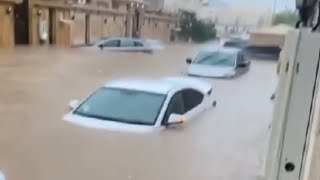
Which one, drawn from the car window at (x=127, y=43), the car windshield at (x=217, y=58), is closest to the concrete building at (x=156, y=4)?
the car window at (x=127, y=43)

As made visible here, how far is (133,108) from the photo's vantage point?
9008 mm

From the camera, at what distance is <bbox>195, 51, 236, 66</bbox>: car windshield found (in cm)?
2078

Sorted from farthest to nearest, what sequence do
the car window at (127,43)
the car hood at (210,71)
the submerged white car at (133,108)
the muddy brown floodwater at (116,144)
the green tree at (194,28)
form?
the green tree at (194,28) → the car window at (127,43) → the car hood at (210,71) → the submerged white car at (133,108) → the muddy brown floodwater at (116,144)

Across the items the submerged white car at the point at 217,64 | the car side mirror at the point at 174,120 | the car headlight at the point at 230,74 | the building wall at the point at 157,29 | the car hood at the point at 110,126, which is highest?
the car side mirror at the point at 174,120

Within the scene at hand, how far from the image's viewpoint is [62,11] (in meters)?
30.0

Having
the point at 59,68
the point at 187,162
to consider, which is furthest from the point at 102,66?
the point at 187,162

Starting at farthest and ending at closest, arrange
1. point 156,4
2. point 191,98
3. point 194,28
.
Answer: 1. point 156,4
2. point 194,28
3. point 191,98

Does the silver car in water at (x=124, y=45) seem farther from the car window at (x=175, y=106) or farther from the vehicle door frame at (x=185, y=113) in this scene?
the car window at (x=175, y=106)

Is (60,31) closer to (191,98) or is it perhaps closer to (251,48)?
(251,48)

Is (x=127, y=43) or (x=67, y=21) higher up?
(x=67, y=21)

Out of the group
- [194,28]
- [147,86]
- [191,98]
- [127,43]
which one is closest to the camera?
[147,86]

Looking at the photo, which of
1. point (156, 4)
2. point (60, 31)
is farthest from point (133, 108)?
point (156, 4)

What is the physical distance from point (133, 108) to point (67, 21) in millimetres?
22022

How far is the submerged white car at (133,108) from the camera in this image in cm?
880
